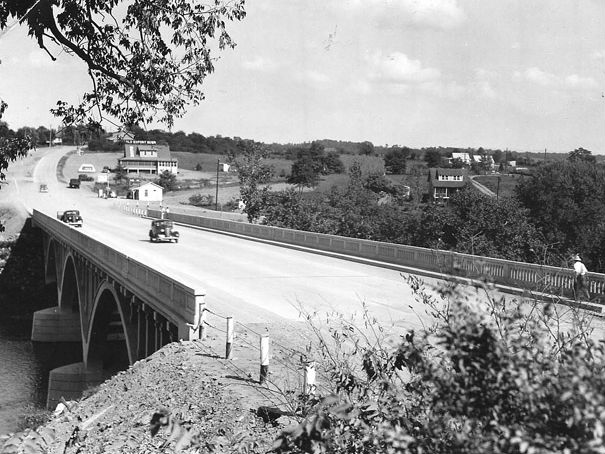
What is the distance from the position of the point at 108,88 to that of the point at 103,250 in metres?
14.0

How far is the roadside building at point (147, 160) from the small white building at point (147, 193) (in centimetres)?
5069

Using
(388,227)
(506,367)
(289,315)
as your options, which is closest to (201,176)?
(388,227)

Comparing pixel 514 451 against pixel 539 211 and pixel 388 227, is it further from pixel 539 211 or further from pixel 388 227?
pixel 539 211

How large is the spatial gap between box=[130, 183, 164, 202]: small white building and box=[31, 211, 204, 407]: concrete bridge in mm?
51288

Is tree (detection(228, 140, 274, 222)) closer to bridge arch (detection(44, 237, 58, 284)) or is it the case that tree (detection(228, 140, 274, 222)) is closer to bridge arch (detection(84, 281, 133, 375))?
bridge arch (detection(44, 237, 58, 284))

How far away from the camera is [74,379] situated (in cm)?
3538

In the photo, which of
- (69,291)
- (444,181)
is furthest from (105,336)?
(444,181)

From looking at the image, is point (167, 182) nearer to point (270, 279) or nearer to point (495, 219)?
point (495, 219)

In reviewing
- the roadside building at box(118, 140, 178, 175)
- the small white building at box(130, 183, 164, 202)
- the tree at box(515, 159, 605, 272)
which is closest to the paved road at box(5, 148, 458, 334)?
the tree at box(515, 159, 605, 272)

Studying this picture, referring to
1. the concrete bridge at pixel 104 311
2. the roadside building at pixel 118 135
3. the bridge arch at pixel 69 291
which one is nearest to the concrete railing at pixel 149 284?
the concrete bridge at pixel 104 311

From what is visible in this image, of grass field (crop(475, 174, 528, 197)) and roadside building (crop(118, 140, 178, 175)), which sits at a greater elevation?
roadside building (crop(118, 140, 178, 175))

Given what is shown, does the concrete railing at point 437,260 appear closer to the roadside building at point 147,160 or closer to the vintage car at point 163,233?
the vintage car at point 163,233

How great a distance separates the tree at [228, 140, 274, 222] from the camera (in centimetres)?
6237

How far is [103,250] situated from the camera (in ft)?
93.0
